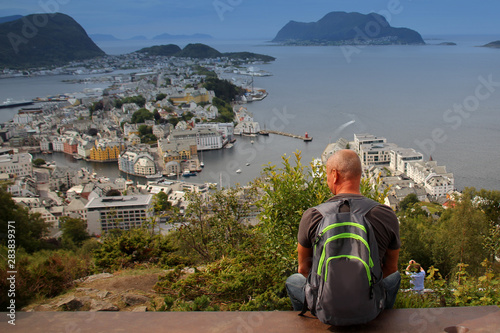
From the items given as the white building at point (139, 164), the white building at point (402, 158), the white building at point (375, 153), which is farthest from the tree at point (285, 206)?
the white building at point (139, 164)

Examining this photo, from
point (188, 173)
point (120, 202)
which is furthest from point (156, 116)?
point (120, 202)

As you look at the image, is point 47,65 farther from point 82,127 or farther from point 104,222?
point 104,222

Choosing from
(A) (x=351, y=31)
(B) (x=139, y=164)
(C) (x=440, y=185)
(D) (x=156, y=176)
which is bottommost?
(D) (x=156, y=176)

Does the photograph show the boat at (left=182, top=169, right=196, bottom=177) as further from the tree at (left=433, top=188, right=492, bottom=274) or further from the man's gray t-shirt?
the man's gray t-shirt

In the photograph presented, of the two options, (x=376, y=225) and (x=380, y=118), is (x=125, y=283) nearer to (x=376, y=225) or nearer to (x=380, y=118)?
(x=376, y=225)

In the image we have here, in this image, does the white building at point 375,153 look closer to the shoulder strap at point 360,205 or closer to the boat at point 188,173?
the boat at point 188,173

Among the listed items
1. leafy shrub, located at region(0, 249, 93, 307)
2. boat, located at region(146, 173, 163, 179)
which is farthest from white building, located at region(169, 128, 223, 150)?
leafy shrub, located at region(0, 249, 93, 307)
